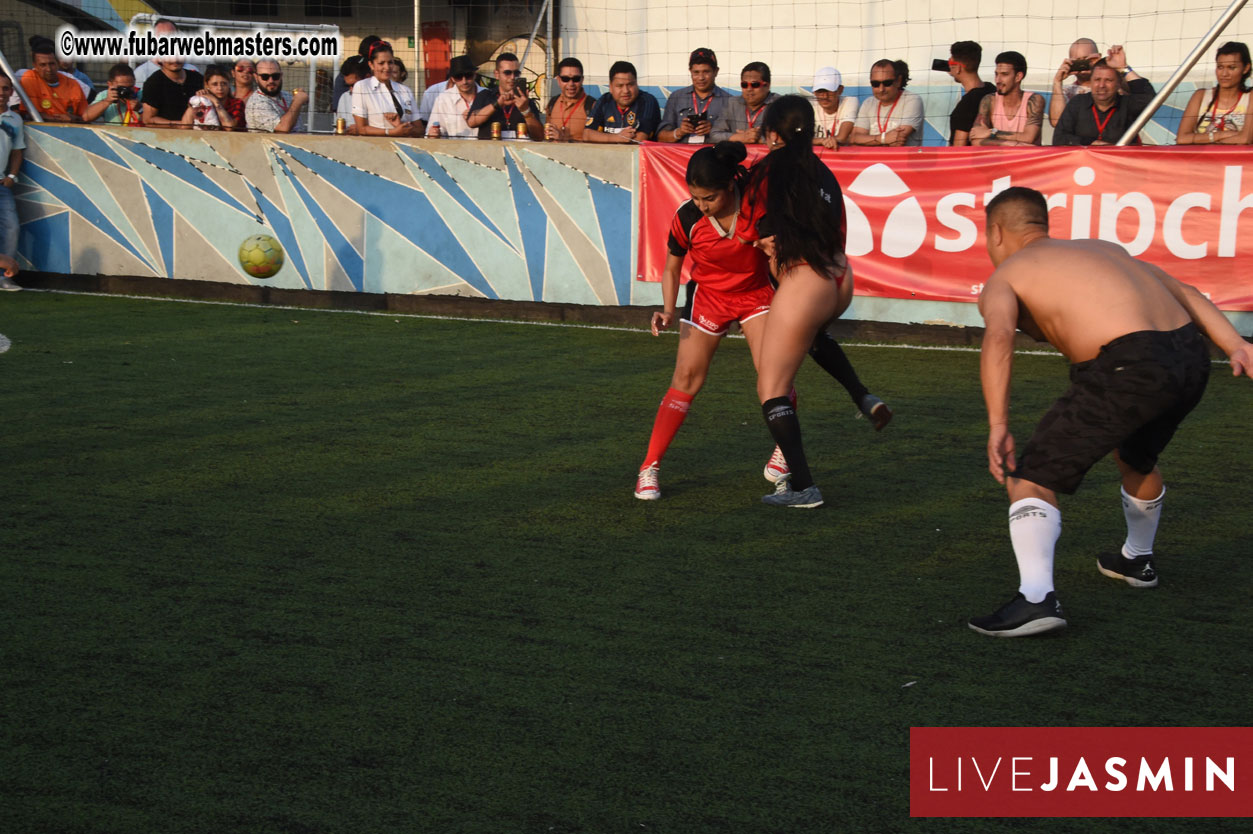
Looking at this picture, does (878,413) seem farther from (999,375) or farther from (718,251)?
(999,375)

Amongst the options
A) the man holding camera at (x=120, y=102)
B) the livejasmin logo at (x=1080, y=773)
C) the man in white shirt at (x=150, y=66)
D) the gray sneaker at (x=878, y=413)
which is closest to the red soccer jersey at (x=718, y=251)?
the gray sneaker at (x=878, y=413)

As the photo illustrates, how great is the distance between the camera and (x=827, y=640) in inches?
163

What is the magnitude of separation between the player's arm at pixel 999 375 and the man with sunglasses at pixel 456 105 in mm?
8830

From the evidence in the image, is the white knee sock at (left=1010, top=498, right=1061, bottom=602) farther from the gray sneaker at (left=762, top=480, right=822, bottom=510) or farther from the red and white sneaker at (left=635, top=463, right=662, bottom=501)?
the red and white sneaker at (left=635, top=463, right=662, bottom=501)

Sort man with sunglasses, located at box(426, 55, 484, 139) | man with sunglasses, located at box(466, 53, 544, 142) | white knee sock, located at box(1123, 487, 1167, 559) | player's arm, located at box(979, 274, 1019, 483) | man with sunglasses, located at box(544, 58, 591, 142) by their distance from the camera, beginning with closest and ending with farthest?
player's arm, located at box(979, 274, 1019, 483)
white knee sock, located at box(1123, 487, 1167, 559)
man with sunglasses, located at box(544, 58, 591, 142)
man with sunglasses, located at box(466, 53, 544, 142)
man with sunglasses, located at box(426, 55, 484, 139)

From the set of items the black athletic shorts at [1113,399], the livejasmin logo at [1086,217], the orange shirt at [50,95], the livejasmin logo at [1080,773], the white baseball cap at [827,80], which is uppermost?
the orange shirt at [50,95]

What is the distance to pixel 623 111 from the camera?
37.6ft

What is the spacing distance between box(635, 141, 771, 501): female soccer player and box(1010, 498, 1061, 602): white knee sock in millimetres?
1868

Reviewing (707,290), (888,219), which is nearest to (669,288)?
(707,290)

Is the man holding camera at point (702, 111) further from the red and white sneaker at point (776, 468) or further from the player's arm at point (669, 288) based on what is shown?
the red and white sneaker at point (776, 468)

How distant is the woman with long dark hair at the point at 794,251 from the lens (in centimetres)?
552

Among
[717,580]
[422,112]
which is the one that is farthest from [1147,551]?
[422,112]

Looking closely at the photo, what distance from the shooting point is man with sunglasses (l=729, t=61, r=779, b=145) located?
1077 cm

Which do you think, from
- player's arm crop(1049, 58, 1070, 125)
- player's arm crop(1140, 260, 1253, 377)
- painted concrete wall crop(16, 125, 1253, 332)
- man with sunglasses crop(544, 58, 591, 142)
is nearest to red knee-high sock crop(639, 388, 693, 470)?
player's arm crop(1140, 260, 1253, 377)
